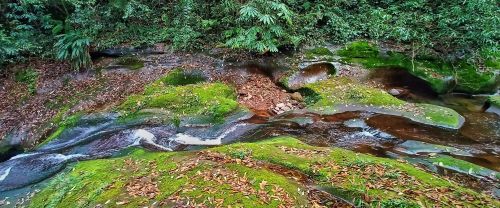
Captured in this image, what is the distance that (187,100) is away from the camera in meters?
10.6

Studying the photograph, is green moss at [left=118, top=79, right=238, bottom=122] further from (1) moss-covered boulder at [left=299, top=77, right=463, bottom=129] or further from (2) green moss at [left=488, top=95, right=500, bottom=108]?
(2) green moss at [left=488, top=95, right=500, bottom=108]

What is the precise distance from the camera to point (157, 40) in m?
13.9

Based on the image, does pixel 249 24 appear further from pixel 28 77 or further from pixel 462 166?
pixel 462 166

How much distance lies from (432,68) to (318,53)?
3884 mm

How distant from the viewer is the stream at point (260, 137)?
8.05m

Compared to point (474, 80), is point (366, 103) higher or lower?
lower

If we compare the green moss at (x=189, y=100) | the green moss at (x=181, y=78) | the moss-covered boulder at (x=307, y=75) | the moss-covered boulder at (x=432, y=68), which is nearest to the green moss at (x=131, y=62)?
the green moss at (x=181, y=78)

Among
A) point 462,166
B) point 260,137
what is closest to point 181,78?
point 260,137

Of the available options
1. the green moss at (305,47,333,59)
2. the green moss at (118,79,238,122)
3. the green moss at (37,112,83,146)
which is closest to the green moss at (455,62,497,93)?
the green moss at (305,47,333,59)

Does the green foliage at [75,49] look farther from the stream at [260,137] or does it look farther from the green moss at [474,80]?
the green moss at [474,80]

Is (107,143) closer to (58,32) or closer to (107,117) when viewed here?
(107,117)

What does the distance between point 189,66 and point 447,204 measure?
9.48 m

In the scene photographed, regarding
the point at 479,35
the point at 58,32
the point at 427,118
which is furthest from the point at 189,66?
the point at 479,35

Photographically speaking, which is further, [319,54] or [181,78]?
[319,54]
